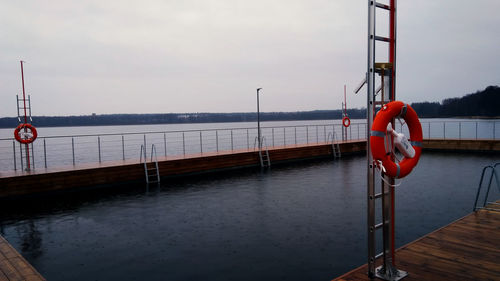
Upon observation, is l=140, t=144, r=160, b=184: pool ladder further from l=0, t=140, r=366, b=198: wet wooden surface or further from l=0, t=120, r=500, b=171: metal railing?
l=0, t=120, r=500, b=171: metal railing

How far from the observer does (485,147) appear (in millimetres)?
12641

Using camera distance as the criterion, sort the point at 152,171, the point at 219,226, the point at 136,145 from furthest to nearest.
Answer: the point at 136,145
the point at 152,171
the point at 219,226

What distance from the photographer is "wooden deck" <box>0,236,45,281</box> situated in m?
2.68

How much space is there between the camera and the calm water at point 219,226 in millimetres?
3314

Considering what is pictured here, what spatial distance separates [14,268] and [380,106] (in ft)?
10.0

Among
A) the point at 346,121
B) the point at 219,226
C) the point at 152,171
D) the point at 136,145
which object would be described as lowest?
the point at 136,145

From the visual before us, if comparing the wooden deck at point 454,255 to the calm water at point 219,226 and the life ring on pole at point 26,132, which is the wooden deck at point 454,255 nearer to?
the calm water at point 219,226

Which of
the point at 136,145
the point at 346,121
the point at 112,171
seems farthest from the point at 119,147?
the point at 112,171

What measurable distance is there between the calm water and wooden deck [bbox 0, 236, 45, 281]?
0.31 meters

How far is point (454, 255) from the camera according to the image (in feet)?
9.43

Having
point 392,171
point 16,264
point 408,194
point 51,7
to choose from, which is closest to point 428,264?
point 392,171

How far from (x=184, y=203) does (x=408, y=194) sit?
150 inches

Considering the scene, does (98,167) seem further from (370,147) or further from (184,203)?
(370,147)

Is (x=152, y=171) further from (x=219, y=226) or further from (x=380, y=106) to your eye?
(x=380, y=106)
